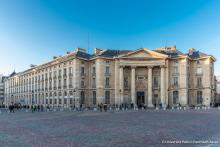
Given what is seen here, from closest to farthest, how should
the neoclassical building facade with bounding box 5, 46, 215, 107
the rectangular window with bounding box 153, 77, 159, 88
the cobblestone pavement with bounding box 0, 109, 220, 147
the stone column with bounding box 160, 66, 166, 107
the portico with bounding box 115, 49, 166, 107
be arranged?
1. the cobblestone pavement with bounding box 0, 109, 220, 147
2. the stone column with bounding box 160, 66, 166, 107
3. the neoclassical building facade with bounding box 5, 46, 215, 107
4. the portico with bounding box 115, 49, 166, 107
5. the rectangular window with bounding box 153, 77, 159, 88

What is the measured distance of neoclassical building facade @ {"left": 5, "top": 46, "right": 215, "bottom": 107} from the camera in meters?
57.0

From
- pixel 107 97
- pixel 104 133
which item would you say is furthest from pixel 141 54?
pixel 104 133

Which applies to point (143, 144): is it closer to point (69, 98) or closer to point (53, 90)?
point (69, 98)

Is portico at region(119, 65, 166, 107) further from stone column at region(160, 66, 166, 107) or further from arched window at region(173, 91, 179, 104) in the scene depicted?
arched window at region(173, 91, 179, 104)

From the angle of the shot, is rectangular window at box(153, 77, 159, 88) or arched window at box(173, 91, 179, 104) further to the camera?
rectangular window at box(153, 77, 159, 88)

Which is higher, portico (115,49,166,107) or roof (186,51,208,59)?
roof (186,51,208,59)

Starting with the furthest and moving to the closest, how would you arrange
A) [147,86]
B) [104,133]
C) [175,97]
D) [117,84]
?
[147,86] → [117,84] → [175,97] → [104,133]

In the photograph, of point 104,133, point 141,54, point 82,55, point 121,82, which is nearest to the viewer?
point 104,133

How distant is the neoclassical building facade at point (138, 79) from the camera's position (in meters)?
57.0

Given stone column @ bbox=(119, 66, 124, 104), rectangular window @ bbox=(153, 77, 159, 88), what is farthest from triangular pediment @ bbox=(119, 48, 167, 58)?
rectangular window @ bbox=(153, 77, 159, 88)

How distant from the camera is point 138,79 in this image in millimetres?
60625

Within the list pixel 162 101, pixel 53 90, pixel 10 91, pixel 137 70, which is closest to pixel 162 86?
pixel 162 101

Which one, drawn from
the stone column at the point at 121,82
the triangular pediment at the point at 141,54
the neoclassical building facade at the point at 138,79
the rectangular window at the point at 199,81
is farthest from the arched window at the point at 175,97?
the stone column at the point at 121,82

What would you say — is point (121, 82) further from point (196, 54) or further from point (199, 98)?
point (196, 54)
